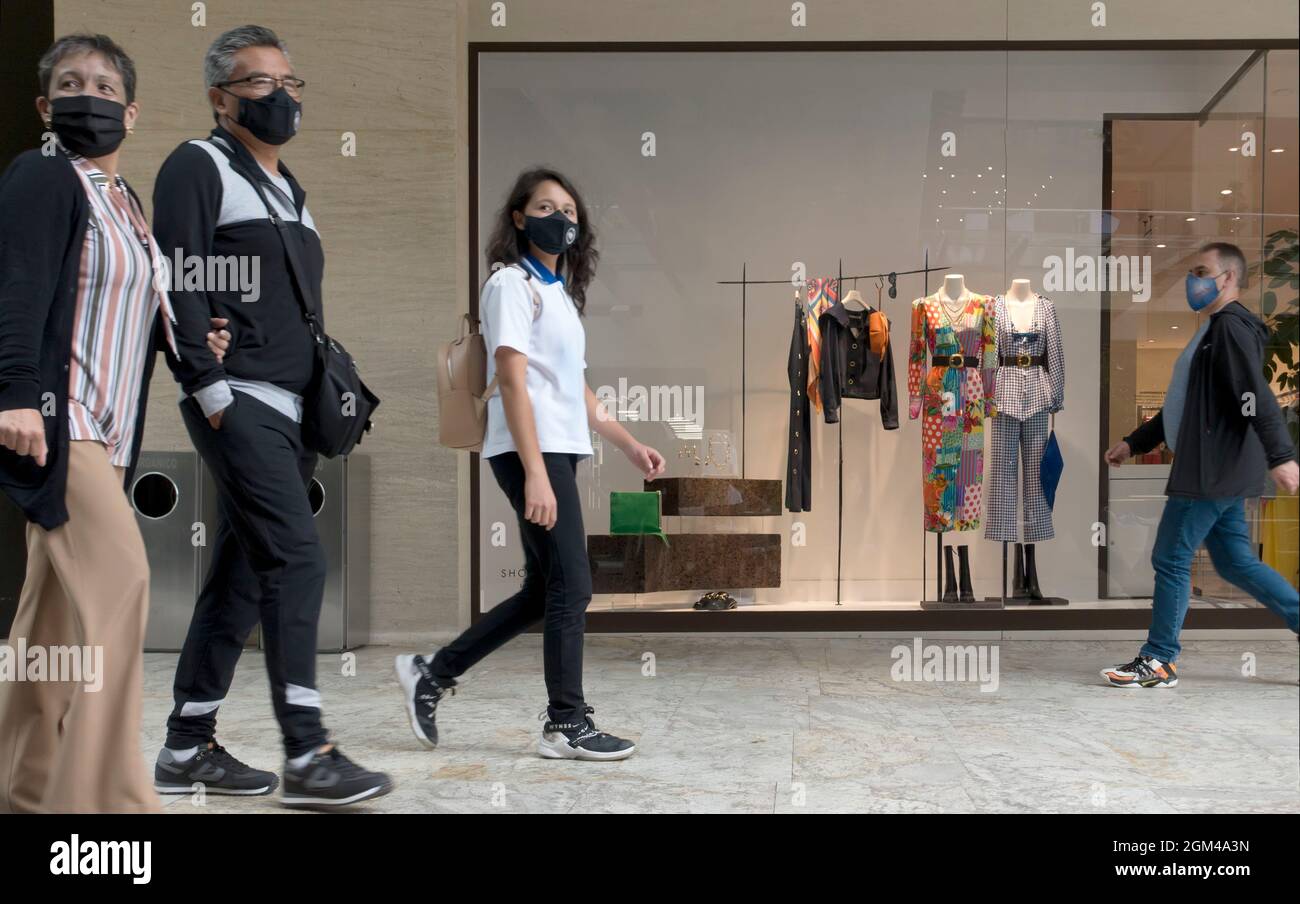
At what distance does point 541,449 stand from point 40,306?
127 cm

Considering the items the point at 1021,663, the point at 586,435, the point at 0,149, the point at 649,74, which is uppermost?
the point at 649,74

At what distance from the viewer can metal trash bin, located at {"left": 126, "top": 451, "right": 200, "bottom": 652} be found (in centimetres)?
507

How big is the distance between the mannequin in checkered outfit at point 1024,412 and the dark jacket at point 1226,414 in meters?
1.24

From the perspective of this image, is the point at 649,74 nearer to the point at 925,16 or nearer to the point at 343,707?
the point at 925,16

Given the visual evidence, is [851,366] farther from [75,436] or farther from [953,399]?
[75,436]

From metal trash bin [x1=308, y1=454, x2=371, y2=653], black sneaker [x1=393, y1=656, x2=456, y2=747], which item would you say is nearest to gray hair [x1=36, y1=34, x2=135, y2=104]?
black sneaker [x1=393, y1=656, x2=456, y2=747]

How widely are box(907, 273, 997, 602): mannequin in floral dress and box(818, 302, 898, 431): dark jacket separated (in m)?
0.11

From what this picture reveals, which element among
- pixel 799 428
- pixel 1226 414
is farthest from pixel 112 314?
pixel 799 428

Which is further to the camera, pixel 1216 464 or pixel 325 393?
pixel 1216 464

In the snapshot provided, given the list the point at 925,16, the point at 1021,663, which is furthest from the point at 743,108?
the point at 1021,663

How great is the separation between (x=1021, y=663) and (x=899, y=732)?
1.54 meters

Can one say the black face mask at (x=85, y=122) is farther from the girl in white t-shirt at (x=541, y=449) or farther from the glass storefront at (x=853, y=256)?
the glass storefront at (x=853, y=256)

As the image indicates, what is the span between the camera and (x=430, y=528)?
17.5 ft

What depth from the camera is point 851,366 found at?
5.56 m
